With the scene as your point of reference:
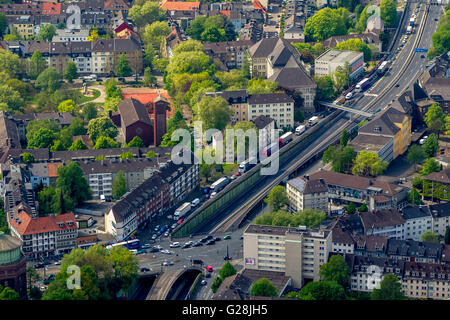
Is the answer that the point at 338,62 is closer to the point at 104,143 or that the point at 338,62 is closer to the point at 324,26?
the point at 324,26

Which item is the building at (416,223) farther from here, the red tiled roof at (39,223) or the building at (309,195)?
the red tiled roof at (39,223)

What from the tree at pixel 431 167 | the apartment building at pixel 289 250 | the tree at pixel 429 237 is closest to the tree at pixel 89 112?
the tree at pixel 431 167

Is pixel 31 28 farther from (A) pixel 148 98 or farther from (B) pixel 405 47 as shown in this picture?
(B) pixel 405 47

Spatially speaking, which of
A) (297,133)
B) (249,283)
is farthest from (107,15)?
(249,283)

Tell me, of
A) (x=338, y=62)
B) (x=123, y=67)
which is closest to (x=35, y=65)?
(x=123, y=67)

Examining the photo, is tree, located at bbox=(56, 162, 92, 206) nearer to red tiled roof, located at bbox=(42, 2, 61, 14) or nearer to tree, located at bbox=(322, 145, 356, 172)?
tree, located at bbox=(322, 145, 356, 172)

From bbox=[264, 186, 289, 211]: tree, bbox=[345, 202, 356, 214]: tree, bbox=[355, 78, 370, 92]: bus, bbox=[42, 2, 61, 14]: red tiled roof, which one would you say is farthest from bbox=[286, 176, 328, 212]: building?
bbox=[42, 2, 61, 14]: red tiled roof
